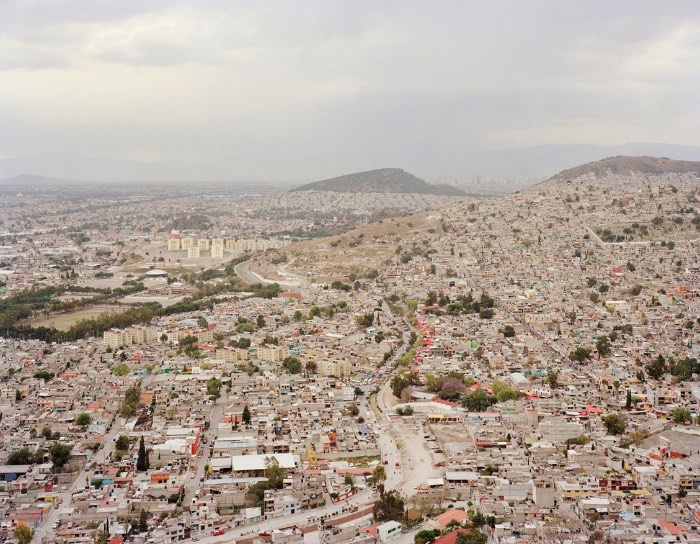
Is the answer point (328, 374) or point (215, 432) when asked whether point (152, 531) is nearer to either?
point (215, 432)

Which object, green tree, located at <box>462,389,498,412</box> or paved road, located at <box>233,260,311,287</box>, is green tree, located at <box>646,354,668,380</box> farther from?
paved road, located at <box>233,260,311,287</box>

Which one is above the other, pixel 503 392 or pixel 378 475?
pixel 503 392

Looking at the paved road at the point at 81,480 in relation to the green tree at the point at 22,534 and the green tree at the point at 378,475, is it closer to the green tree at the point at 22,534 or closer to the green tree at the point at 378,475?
the green tree at the point at 22,534

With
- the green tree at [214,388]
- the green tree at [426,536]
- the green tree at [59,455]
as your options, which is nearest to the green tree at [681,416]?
the green tree at [426,536]

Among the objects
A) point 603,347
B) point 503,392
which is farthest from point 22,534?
point 603,347

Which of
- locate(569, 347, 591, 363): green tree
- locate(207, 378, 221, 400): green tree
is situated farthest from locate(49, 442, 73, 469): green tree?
locate(569, 347, 591, 363): green tree

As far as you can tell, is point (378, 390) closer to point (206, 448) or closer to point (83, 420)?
point (206, 448)
